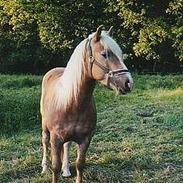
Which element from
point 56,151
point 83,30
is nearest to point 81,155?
point 56,151

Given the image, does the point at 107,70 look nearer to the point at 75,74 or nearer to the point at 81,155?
the point at 75,74

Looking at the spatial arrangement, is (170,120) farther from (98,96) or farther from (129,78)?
(129,78)

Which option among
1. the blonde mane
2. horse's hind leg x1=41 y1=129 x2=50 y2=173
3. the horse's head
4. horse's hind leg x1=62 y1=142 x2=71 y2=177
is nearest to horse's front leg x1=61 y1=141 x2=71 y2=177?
horse's hind leg x1=62 y1=142 x2=71 y2=177

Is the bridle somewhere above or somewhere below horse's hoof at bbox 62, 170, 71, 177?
above

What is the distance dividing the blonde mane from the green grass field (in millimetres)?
1104

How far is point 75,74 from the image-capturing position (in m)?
4.96

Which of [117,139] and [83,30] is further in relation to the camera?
[83,30]

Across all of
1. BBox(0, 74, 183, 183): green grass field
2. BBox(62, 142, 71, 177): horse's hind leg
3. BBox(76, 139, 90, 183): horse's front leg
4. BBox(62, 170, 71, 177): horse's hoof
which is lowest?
BBox(0, 74, 183, 183): green grass field

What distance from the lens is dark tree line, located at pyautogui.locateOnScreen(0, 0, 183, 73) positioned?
15469mm

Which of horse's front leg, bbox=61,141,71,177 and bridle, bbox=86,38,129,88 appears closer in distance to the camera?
bridle, bbox=86,38,129,88

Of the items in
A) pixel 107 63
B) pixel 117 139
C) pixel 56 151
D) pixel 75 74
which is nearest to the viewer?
pixel 107 63

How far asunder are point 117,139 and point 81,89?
269 cm

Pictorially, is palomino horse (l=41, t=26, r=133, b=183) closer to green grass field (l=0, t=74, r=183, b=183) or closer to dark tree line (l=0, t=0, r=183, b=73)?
green grass field (l=0, t=74, r=183, b=183)

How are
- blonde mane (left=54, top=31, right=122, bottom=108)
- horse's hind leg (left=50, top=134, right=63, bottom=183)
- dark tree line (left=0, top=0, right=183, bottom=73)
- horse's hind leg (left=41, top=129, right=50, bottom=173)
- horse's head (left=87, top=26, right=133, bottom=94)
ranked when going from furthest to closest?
dark tree line (left=0, top=0, right=183, bottom=73) < horse's hind leg (left=41, top=129, right=50, bottom=173) < horse's hind leg (left=50, top=134, right=63, bottom=183) < blonde mane (left=54, top=31, right=122, bottom=108) < horse's head (left=87, top=26, right=133, bottom=94)
